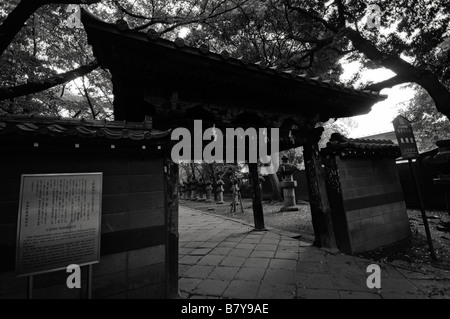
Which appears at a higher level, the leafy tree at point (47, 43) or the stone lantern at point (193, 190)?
the leafy tree at point (47, 43)

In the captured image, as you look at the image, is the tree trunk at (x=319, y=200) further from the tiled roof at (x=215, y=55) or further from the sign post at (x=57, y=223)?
the sign post at (x=57, y=223)

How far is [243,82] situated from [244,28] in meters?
8.01

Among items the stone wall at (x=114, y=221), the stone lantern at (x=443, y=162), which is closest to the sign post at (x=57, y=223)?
the stone wall at (x=114, y=221)

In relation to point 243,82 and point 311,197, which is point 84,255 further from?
point 311,197

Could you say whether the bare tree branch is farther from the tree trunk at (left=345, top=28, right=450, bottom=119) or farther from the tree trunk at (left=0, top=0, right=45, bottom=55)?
the tree trunk at (left=345, top=28, right=450, bottom=119)

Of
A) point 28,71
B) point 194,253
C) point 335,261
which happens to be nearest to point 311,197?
point 335,261

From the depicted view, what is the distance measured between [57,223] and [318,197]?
560 centimetres

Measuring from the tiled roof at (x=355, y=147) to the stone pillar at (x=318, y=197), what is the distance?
0.40m

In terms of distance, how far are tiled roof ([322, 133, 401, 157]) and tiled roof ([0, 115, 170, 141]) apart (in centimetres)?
448

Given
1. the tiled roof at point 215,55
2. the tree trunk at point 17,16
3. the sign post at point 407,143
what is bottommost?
the sign post at point 407,143

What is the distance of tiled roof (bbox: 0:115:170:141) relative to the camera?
8.90ft

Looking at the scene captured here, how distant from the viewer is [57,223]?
9.17ft

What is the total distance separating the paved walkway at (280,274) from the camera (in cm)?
367

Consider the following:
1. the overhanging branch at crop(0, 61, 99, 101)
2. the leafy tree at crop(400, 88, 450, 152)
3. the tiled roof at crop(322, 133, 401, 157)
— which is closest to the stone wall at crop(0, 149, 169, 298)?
the tiled roof at crop(322, 133, 401, 157)
